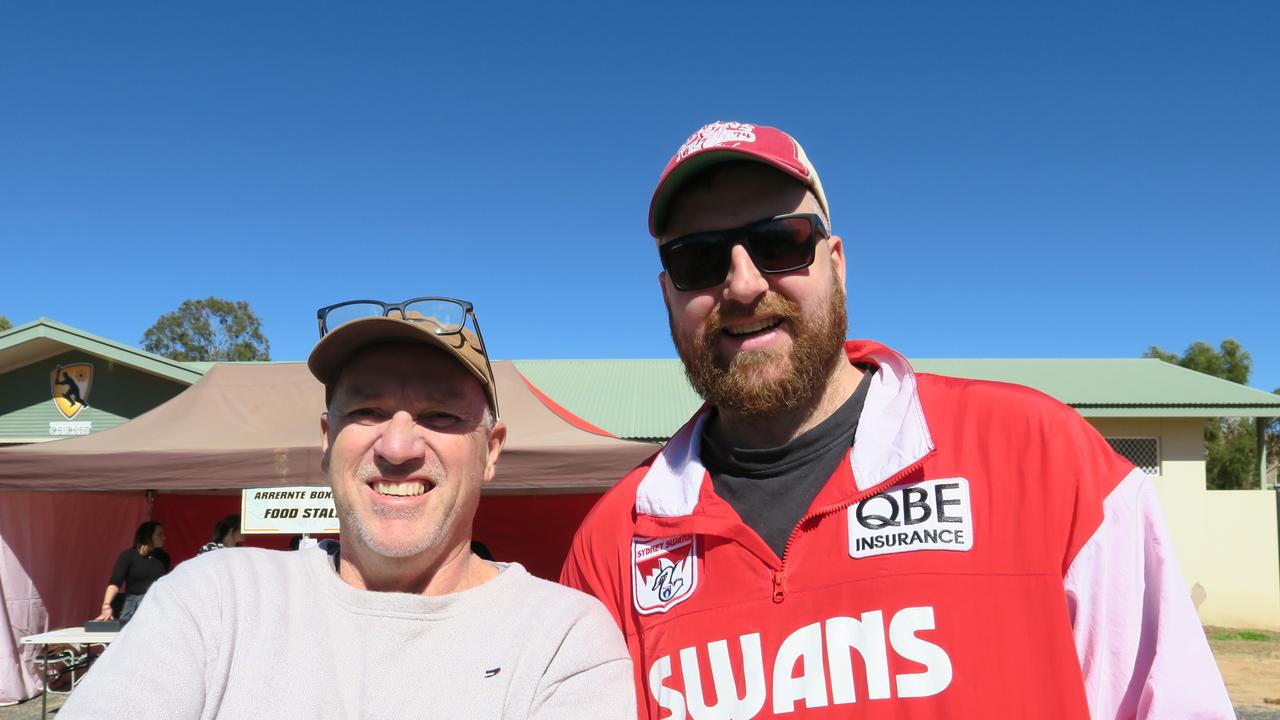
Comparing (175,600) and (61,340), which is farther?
(61,340)

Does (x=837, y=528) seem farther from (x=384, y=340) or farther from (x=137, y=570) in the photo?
(x=137, y=570)

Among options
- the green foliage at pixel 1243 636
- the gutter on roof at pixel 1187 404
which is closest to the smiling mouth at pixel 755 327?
the gutter on roof at pixel 1187 404

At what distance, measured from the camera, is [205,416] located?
699cm

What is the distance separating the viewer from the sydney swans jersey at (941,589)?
147 cm

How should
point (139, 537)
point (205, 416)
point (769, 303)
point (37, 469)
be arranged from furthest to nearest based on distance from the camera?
point (139, 537) < point (205, 416) < point (37, 469) < point (769, 303)

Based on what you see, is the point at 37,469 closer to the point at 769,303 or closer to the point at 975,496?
the point at 769,303

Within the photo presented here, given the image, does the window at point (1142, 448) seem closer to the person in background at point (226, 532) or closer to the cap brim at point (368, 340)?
the person in background at point (226, 532)

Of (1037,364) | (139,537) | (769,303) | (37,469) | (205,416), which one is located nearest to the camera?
(769,303)

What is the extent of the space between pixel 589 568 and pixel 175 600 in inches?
35.9

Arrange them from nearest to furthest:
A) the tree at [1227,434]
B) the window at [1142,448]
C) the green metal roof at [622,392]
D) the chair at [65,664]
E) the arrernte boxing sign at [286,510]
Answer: the arrernte boxing sign at [286,510]
the chair at [65,664]
the window at [1142,448]
the green metal roof at [622,392]
the tree at [1227,434]

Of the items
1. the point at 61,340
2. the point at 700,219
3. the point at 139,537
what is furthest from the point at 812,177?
the point at 61,340

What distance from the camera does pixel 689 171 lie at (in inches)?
75.4

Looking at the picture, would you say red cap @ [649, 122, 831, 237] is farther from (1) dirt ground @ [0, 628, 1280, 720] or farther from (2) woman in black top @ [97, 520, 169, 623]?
(2) woman in black top @ [97, 520, 169, 623]

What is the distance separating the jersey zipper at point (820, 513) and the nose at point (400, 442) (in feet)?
2.67
